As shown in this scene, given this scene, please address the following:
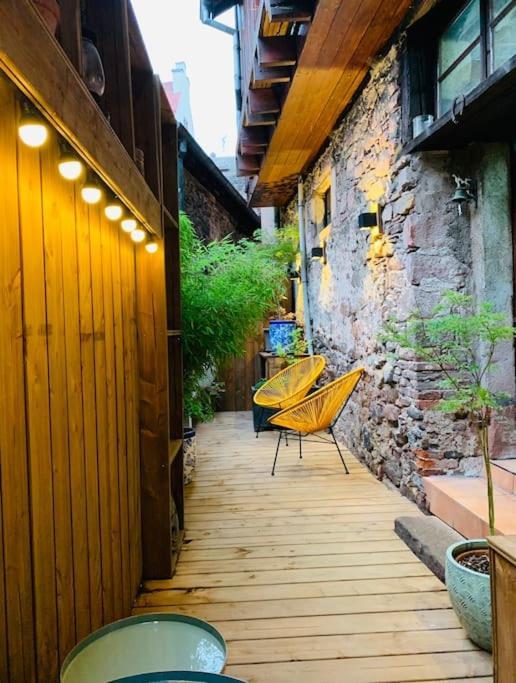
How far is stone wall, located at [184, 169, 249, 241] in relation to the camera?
22.1 ft

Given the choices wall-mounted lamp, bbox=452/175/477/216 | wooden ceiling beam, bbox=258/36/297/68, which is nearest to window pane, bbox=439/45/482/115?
wall-mounted lamp, bbox=452/175/477/216

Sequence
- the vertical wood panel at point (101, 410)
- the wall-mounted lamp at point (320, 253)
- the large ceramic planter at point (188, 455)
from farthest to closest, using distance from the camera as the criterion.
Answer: the wall-mounted lamp at point (320, 253), the large ceramic planter at point (188, 455), the vertical wood panel at point (101, 410)

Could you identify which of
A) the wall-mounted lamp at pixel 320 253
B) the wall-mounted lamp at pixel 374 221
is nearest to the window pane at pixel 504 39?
the wall-mounted lamp at pixel 374 221

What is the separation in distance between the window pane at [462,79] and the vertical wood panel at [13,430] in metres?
2.48

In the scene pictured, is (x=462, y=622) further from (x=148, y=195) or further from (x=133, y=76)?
(x=133, y=76)

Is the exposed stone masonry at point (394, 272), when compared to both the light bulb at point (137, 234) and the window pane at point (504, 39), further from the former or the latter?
the light bulb at point (137, 234)

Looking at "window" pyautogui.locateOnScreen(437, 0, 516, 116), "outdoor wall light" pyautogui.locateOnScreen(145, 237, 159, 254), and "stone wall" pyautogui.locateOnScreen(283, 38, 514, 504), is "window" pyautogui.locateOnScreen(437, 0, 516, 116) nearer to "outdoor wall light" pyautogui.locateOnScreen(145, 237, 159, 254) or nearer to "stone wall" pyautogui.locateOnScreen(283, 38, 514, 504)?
"stone wall" pyautogui.locateOnScreen(283, 38, 514, 504)

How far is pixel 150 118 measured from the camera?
233 centimetres

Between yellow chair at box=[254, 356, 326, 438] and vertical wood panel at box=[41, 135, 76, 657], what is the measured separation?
3.44 meters

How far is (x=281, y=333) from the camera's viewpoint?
6.41 m

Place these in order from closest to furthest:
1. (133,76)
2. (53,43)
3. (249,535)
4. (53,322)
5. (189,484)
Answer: (53,43) < (53,322) < (133,76) < (249,535) < (189,484)

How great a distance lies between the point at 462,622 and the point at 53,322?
1792mm


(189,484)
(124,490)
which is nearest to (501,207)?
(124,490)

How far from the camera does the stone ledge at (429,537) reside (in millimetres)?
2418
